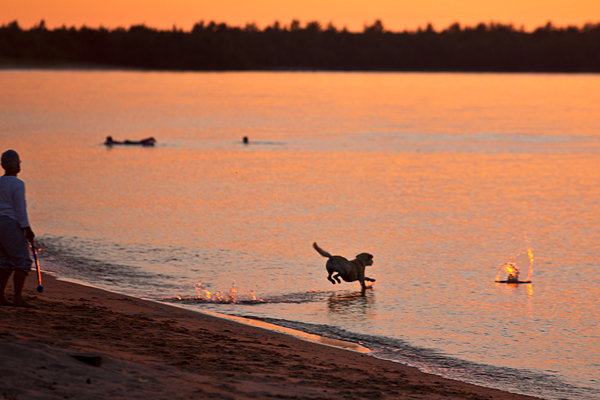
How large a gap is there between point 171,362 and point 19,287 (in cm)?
230

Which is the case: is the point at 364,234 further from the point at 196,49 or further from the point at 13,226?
the point at 196,49

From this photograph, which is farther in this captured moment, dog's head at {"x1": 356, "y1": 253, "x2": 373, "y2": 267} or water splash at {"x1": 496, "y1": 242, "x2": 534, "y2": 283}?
water splash at {"x1": 496, "y1": 242, "x2": 534, "y2": 283}

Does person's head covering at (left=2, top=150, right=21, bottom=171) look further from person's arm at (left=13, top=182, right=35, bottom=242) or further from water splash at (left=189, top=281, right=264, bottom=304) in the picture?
water splash at (left=189, top=281, right=264, bottom=304)

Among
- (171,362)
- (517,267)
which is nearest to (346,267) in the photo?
(517,267)

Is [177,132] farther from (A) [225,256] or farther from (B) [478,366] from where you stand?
(B) [478,366]

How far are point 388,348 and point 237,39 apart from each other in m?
189

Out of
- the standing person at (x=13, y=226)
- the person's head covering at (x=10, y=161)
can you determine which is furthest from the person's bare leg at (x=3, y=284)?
the person's head covering at (x=10, y=161)

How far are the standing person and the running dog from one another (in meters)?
4.59

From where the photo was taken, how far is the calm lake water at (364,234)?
34.3 feet

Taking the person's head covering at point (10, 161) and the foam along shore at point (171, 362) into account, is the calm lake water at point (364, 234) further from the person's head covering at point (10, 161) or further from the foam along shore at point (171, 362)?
the person's head covering at point (10, 161)

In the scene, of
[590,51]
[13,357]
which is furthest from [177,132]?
[590,51]

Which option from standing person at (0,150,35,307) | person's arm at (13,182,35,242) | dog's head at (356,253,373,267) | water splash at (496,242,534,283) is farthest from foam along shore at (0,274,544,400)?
water splash at (496,242,534,283)

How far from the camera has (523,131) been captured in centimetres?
5069

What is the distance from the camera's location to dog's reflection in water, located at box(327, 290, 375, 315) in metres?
11.4
